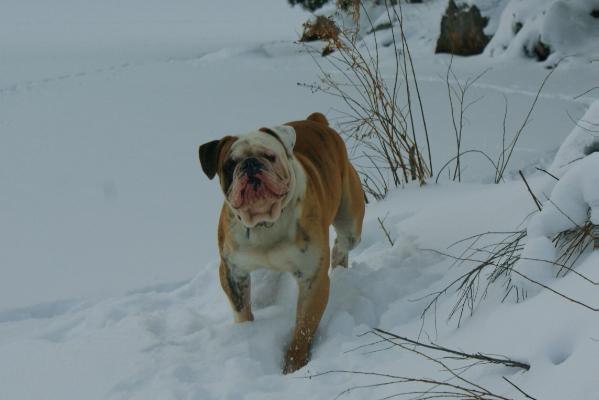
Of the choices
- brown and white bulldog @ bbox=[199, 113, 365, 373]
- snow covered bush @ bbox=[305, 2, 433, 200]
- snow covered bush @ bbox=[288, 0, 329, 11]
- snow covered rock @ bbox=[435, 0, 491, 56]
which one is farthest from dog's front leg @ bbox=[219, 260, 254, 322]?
snow covered bush @ bbox=[288, 0, 329, 11]

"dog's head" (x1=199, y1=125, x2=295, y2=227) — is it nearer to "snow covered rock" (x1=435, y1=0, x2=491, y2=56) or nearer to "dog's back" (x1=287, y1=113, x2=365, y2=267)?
"dog's back" (x1=287, y1=113, x2=365, y2=267)

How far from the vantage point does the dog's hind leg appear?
3.28 metres

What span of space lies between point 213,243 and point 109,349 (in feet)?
5.57

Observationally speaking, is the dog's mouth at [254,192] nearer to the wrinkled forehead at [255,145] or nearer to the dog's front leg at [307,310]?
the wrinkled forehead at [255,145]

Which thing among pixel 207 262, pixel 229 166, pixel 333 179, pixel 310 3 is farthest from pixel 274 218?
pixel 310 3

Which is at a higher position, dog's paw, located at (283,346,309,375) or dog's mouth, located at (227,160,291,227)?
dog's mouth, located at (227,160,291,227)

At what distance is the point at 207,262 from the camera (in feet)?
13.4

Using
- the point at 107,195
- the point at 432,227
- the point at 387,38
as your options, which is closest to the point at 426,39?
the point at 387,38

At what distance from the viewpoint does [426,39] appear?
12.6 metres

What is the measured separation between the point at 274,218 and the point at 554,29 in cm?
798

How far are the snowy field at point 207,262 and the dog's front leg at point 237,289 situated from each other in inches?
3.4

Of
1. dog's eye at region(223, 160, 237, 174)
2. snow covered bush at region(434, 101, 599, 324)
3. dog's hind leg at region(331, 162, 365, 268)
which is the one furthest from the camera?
dog's hind leg at region(331, 162, 365, 268)

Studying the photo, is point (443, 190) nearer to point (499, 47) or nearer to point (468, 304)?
point (468, 304)

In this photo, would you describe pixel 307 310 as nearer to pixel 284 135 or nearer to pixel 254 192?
pixel 254 192
